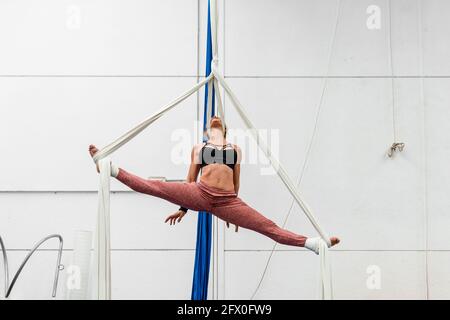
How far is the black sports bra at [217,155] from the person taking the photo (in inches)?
60.1

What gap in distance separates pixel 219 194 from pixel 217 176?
0.17 feet

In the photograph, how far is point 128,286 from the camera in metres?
2.20

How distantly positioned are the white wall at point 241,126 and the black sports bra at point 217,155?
716mm

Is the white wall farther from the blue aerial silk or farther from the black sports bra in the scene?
the black sports bra

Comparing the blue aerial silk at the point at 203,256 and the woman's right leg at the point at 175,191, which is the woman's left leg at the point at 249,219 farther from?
the blue aerial silk at the point at 203,256

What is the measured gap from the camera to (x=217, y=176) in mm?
1503

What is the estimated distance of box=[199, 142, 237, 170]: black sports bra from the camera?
1.53 metres

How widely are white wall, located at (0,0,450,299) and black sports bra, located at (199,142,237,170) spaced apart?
72 centimetres

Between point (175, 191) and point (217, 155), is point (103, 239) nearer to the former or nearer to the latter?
point (175, 191)

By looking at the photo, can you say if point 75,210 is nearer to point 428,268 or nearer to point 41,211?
point 41,211

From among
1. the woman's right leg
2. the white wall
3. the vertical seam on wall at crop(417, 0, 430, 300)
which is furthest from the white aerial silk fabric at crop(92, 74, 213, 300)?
the vertical seam on wall at crop(417, 0, 430, 300)

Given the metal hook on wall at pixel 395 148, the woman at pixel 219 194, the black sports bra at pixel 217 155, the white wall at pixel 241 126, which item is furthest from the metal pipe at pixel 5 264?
the metal hook on wall at pixel 395 148

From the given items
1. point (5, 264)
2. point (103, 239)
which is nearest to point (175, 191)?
point (103, 239)

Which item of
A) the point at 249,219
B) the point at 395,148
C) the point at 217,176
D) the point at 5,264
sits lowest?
the point at 5,264
